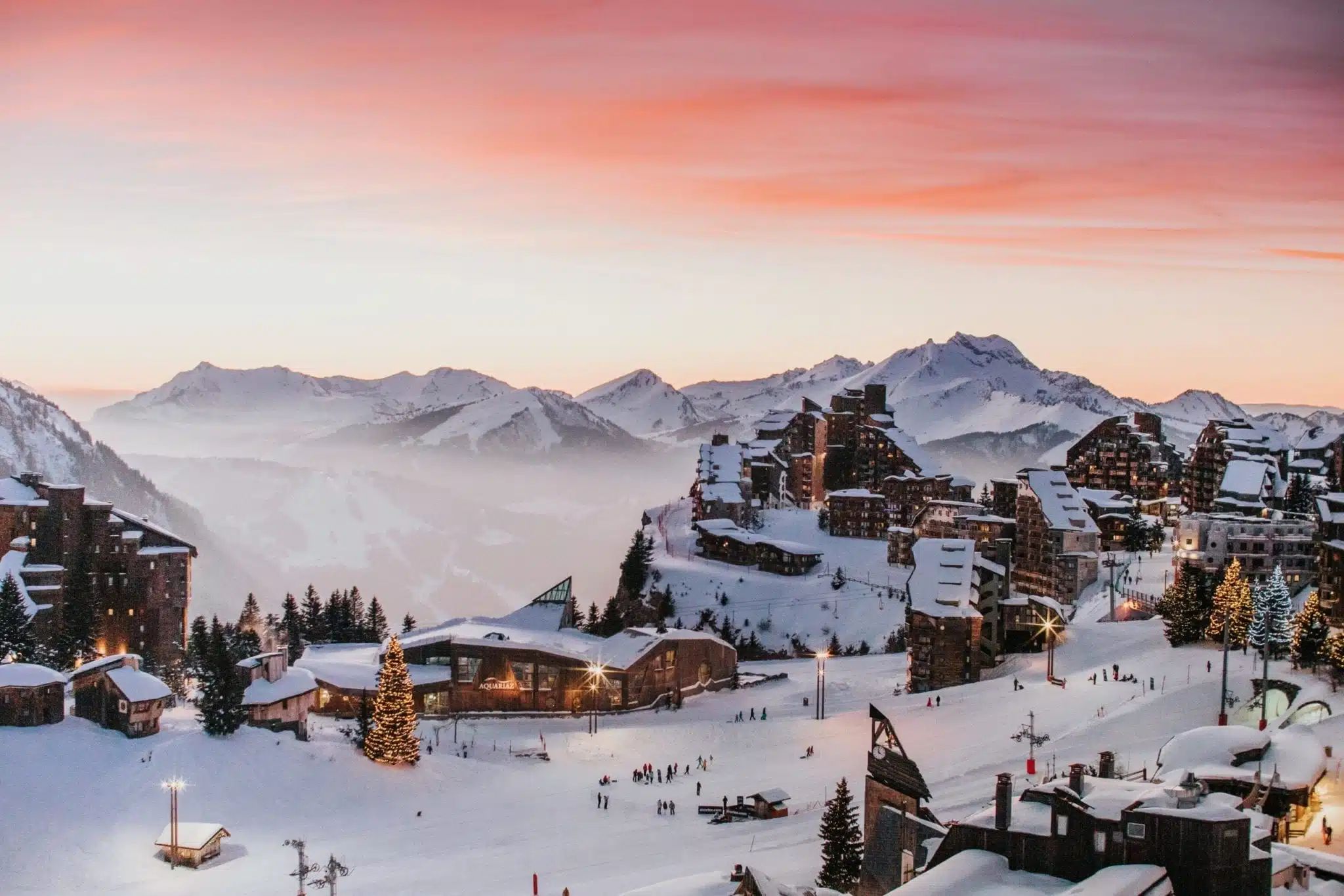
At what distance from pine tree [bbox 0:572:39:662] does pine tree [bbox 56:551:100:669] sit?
2145 millimetres

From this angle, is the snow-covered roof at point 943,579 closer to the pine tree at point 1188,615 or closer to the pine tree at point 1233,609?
the pine tree at point 1188,615

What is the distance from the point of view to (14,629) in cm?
7456

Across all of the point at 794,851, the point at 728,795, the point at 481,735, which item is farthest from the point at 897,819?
the point at 481,735

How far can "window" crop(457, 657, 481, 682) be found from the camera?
3071 inches

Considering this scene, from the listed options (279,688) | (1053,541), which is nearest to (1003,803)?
(279,688)

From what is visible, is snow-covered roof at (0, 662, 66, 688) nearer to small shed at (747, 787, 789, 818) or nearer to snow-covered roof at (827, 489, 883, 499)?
small shed at (747, 787, 789, 818)

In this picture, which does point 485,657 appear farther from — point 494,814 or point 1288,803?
point 1288,803

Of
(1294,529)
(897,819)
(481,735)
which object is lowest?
(481,735)

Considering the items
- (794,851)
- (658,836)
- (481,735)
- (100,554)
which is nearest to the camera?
(794,851)

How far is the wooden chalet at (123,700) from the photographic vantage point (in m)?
59.3

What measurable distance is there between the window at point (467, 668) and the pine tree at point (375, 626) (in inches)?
826

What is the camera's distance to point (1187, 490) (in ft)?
442

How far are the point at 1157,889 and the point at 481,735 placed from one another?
4717 cm

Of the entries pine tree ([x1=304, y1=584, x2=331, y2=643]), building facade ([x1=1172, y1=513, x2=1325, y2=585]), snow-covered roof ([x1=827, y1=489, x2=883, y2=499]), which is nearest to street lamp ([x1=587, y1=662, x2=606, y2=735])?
pine tree ([x1=304, y1=584, x2=331, y2=643])
